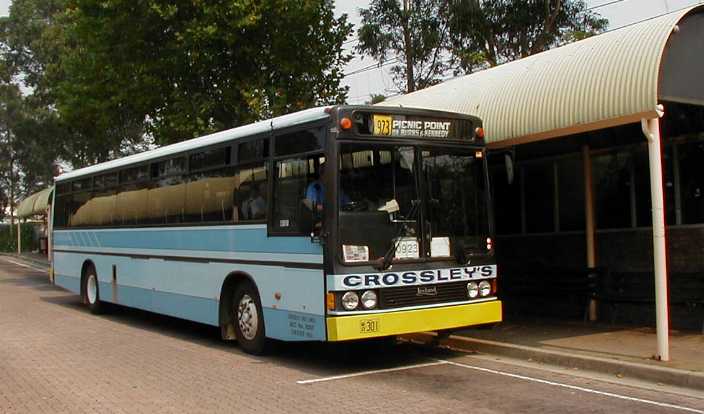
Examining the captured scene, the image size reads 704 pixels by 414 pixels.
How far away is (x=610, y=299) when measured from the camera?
11734mm

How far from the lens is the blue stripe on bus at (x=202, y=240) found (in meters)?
9.16

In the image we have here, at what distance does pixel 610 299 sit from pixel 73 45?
26906mm

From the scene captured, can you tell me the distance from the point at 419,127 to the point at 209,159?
3620 mm

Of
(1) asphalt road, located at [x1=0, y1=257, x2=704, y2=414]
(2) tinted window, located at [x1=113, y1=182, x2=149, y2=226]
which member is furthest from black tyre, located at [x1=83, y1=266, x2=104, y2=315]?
(1) asphalt road, located at [x1=0, y1=257, x2=704, y2=414]

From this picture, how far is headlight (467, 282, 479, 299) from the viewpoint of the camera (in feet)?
30.4

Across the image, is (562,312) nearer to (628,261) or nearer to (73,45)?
(628,261)

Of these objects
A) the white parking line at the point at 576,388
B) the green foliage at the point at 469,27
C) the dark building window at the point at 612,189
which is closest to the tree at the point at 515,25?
the green foliage at the point at 469,27

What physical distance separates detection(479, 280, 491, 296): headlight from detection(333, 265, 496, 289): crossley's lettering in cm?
8

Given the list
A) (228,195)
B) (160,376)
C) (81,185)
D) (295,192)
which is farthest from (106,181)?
(295,192)

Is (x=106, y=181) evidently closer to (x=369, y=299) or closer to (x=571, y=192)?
(x=369, y=299)

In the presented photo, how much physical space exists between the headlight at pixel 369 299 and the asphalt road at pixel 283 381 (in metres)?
0.85

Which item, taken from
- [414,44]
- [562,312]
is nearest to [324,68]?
[414,44]

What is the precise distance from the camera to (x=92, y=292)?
52.6ft

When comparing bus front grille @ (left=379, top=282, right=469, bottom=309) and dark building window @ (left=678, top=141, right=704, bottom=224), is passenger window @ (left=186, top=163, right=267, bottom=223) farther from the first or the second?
dark building window @ (left=678, top=141, right=704, bottom=224)
